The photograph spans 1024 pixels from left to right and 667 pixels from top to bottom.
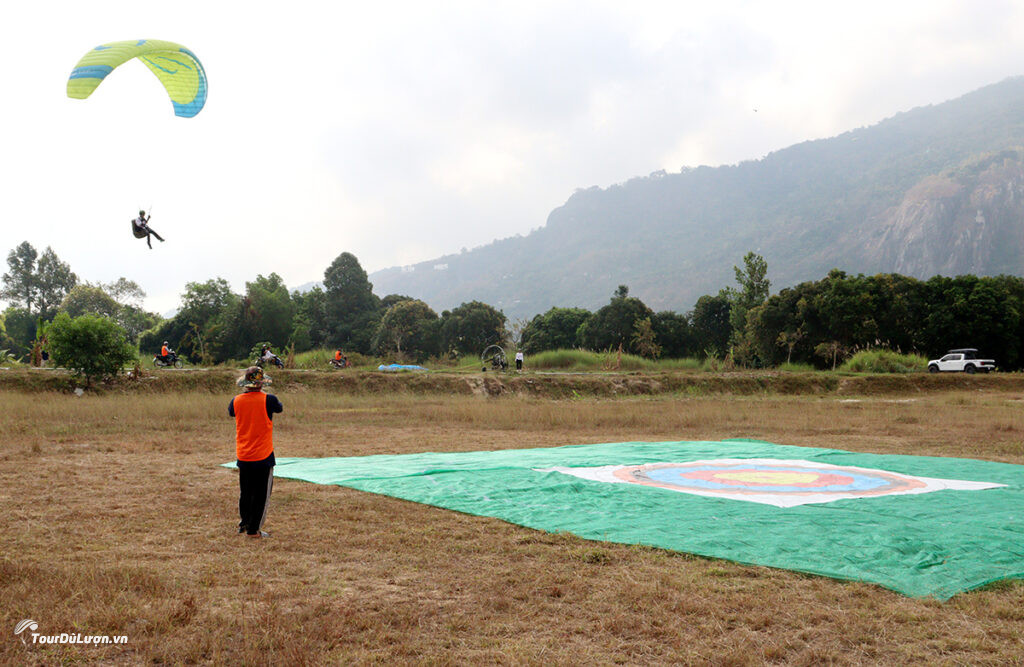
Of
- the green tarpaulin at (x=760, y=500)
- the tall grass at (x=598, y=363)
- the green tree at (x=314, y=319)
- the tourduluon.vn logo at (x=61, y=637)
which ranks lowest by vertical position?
the green tarpaulin at (x=760, y=500)

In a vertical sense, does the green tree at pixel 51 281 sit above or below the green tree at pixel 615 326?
above

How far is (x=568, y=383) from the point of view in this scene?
28.6m

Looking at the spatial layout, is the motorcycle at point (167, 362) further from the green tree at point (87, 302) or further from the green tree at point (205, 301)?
the green tree at point (87, 302)

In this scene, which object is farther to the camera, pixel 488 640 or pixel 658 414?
pixel 658 414

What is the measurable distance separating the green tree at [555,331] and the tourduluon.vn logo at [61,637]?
160ft

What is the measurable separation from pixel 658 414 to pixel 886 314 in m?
24.6

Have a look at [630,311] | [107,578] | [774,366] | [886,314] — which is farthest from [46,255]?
[107,578]

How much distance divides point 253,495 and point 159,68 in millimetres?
11157

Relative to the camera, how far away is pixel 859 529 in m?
6.70

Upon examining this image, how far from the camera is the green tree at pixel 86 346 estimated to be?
2422 cm

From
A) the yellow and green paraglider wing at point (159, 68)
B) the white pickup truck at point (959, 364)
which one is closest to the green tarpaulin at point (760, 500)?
the yellow and green paraglider wing at point (159, 68)

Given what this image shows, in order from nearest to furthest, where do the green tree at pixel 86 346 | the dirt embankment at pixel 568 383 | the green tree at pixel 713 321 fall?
1. the green tree at pixel 86 346
2. the dirt embankment at pixel 568 383
3. the green tree at pixel 713 321

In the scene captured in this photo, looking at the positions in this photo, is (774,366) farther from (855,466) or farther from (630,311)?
(855,466)

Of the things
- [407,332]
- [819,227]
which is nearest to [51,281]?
[407,332]
